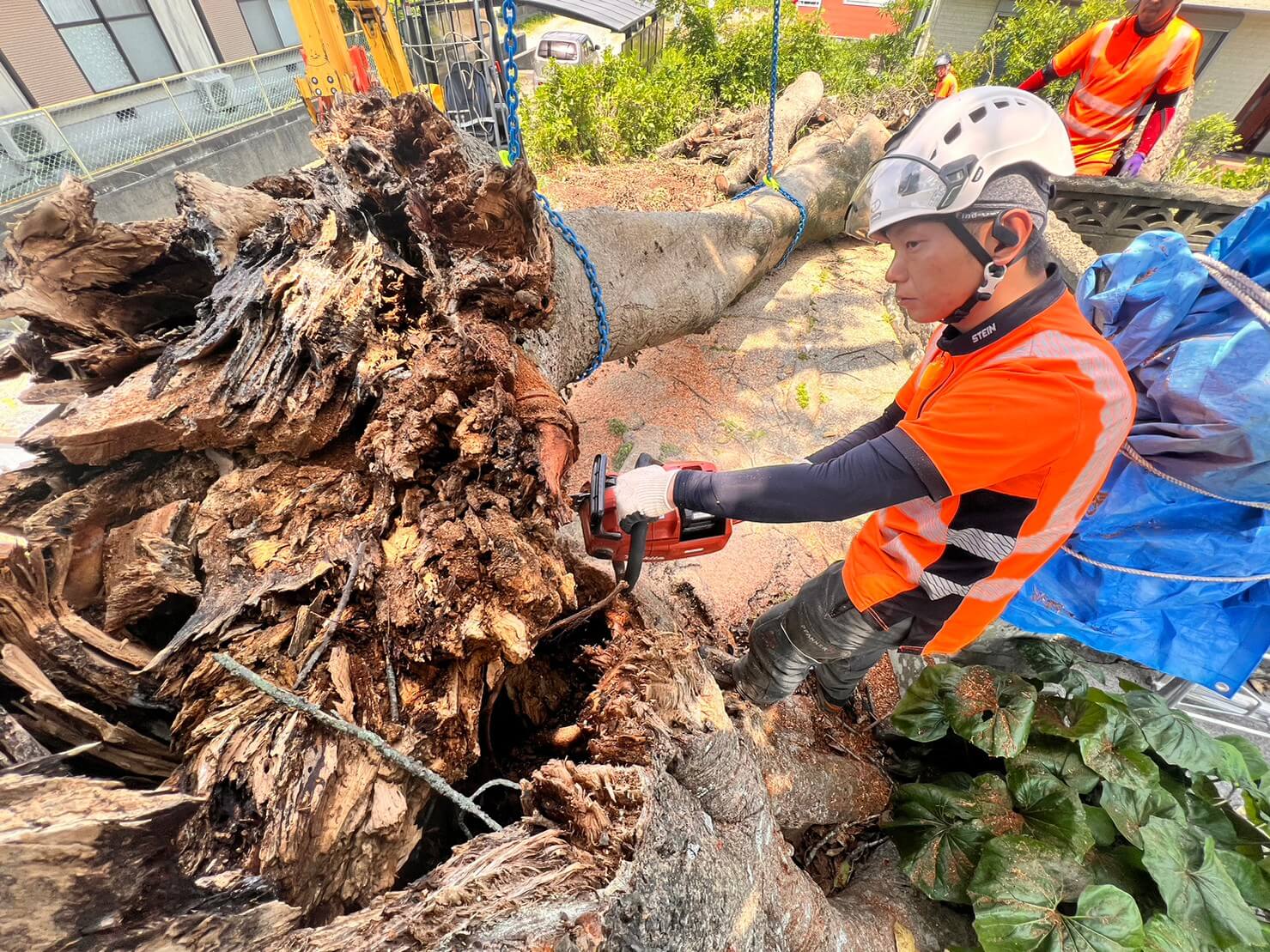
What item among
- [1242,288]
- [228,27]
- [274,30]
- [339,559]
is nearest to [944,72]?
[1242,288]

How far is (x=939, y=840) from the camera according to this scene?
187cm

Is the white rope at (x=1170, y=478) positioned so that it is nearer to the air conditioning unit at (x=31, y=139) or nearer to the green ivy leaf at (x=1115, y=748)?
the green ivy leaf at (x=1115, y=748)

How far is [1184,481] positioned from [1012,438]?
86 centimetres

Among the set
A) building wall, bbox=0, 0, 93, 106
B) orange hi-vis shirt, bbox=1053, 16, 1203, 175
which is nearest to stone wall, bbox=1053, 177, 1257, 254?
orange hi-vis shirt, bbox=1053, 16, 1203, 175

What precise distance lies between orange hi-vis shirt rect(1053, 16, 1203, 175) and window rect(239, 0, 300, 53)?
1229cm

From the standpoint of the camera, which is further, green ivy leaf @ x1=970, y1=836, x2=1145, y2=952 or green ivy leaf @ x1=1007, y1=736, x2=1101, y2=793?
green ivy leaf @ x1=1007, y1=736, x2=1101, y2=793

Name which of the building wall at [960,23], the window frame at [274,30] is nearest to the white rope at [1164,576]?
the building wall at [960,23]

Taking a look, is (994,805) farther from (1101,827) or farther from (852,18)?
(852,18)

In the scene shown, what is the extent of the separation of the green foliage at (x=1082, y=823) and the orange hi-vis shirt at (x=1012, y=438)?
0.49 metres

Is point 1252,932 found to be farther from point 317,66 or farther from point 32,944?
point 317,66

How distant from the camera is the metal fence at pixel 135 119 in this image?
22.3ft

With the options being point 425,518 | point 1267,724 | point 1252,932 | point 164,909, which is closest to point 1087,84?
point 1267,724

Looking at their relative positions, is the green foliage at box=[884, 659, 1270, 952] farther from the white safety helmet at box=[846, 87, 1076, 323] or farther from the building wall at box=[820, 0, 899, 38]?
the building wall at box=[820, 0, 899, 38]

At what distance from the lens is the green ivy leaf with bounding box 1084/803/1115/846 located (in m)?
1.77
